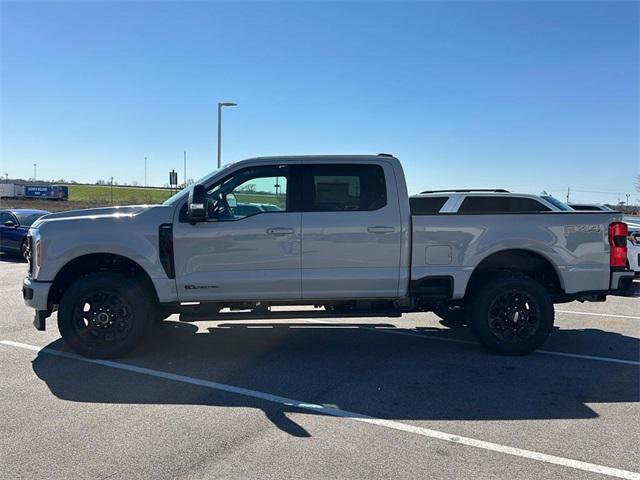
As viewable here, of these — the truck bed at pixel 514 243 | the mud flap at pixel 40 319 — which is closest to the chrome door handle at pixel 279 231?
the truck bed at pixel 514 243

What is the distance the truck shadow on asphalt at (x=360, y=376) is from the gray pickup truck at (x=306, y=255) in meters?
0.48

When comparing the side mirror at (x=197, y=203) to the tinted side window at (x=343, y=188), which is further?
the tinted side window at (x=343, y=188)

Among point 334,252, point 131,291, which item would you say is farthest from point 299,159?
point 131,291

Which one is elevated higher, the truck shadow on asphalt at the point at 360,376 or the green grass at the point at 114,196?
the green grass at the point at 114,196

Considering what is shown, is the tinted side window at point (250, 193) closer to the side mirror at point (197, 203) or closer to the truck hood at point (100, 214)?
the side mirror at point (197, 203)

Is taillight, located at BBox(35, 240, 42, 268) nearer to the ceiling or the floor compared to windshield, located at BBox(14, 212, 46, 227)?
nearer to the floor

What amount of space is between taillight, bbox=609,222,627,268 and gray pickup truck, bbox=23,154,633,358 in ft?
0.06

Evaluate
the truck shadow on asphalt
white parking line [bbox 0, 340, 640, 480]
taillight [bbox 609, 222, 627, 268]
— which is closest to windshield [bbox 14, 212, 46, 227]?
the truck shadow on asphalt

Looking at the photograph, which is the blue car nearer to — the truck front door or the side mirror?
the truck front door

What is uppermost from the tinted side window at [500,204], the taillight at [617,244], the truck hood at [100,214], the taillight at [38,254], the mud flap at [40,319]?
the tinted side window at [500,204]

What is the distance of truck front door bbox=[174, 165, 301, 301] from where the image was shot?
5.49 m

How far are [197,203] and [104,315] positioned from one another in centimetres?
156

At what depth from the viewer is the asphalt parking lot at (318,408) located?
335 centimetres

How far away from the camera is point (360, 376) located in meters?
5.07
